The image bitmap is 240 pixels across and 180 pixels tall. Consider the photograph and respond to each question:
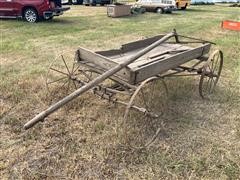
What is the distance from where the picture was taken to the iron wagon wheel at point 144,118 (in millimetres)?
4168

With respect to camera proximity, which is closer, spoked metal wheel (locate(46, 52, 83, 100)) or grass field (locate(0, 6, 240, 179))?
grass field (locate(0, 6, 240, 179))

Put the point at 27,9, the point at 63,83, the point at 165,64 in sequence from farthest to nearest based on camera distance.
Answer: the point at 27,9, the point at 63,83, the point at 165,64

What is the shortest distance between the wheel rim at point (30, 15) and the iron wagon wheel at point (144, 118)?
9.76 meters

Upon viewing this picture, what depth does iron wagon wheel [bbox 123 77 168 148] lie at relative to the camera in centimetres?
417

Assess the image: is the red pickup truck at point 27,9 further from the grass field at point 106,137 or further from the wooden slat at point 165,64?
the wooden slat at point 165,64

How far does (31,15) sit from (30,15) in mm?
44

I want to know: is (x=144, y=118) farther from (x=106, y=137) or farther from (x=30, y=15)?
(x=30, y=15)

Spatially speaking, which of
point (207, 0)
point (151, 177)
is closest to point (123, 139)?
point (151, 177)

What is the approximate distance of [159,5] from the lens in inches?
798

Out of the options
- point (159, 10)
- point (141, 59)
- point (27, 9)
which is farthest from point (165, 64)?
point (159, 10)

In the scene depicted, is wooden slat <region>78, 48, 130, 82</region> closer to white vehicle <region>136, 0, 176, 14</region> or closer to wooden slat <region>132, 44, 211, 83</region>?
wooden slat <region>132, 44, 211, 83</region>

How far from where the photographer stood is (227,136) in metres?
4.61

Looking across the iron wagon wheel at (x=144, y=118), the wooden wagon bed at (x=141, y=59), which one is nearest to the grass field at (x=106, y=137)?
the iron wagon wheel at (x=144, y=118)

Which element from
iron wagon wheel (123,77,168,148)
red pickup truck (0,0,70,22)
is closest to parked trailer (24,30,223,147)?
iron wagon wheel (123,77,168,148)
